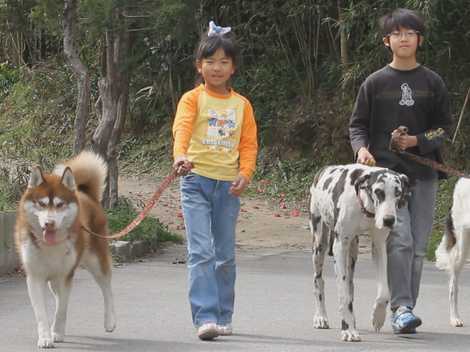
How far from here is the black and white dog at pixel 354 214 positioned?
6758 mm

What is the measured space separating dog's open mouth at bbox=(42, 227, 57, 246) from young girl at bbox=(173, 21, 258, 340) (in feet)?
→ 2.82

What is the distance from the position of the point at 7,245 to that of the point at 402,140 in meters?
4.60

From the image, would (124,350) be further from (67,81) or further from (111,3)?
(67,81)

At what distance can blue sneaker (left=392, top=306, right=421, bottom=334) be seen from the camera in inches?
279

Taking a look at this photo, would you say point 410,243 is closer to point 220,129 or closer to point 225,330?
point 225,330

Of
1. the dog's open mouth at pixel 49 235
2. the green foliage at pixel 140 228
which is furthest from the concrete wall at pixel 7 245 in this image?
the dog's open mouth at pixel 49 235

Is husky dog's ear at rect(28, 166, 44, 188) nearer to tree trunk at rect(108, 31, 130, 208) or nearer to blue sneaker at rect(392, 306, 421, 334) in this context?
blue sneaker at rect(392, 306, 421, 334)

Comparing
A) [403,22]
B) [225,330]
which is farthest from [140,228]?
[403,22]

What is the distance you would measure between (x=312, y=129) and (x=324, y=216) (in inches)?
433

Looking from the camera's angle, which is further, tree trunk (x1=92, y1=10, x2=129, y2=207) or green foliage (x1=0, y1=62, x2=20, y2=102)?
green foliage (x1=0, y1=62, x2=20, y2=102)

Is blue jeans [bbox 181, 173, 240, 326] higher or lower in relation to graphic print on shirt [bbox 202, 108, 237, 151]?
lower

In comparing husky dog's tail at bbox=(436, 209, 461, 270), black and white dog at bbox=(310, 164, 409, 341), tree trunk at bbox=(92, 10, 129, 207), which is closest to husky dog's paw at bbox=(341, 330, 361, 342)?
black and white dog at bbox=(310, 164, 409, 341)

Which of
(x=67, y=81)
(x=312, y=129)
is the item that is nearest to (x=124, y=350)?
(x=312, y=129)

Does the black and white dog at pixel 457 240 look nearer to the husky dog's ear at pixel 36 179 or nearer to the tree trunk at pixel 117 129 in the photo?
the husky dog's ear at pixel 36 179
